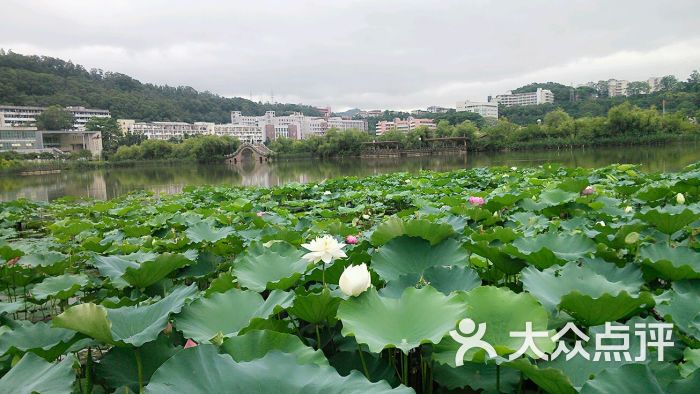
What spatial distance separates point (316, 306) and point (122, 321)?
0.49m

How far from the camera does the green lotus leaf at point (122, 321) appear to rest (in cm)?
99

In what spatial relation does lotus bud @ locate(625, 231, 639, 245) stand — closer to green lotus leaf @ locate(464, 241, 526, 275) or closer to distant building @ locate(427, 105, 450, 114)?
green lotus leaf @ locate(464, 241, 526, 275)

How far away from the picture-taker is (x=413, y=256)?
5.01 ft

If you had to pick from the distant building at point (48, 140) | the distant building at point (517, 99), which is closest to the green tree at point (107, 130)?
the distant building at point (48, 140)

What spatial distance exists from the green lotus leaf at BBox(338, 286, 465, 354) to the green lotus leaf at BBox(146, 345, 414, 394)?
0.14 meters

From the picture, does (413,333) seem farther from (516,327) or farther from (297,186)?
(297,186)

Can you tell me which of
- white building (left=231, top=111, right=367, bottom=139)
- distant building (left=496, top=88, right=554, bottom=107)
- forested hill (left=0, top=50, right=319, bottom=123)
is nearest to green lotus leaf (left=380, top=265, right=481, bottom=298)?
forested hill (left=0, top=50, right=319, bottom=123)

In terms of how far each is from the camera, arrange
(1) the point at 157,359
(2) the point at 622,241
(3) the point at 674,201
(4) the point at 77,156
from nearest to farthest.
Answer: (1) the point at 157,359
(2) the point at 622,241
(3) the point at 674,201
(4) the point at 77,156

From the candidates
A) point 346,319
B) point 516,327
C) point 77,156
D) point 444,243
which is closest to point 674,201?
point 444,243

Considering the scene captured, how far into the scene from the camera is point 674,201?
2.94m

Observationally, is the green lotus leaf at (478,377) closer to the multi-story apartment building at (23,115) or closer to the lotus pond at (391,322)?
the lotus pond at (391,322)

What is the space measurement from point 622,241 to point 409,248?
848 millimetres

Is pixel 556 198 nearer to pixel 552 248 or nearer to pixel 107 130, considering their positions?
pixel 552 248

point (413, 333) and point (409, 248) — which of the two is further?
point (409, 248)
